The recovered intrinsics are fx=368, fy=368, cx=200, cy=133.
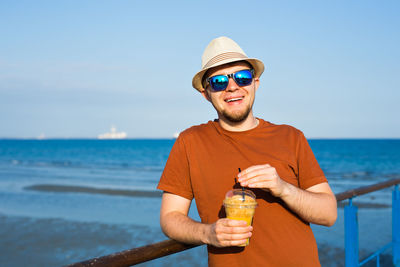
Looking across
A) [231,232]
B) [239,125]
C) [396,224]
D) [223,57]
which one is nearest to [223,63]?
[223,57]

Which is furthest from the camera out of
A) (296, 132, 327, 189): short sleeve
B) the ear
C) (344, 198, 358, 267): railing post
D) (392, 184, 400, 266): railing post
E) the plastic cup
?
(392, 184, 400, 266): railing post

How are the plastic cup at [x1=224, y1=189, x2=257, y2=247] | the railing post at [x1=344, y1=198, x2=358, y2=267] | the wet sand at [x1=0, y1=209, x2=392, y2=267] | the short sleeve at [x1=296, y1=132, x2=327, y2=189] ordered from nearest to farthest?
the plastic cup at [x1=224, y1=189, x2=257, y2=247] → the short sleeve at [x1=296, y1=132, x2=327, y2=189] → the railing post at [x1=344, y1=198, x2=358, y2=267] → the wet sand at [x1=0, y1=209, x2=392, y2=267]

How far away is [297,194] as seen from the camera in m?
1.58

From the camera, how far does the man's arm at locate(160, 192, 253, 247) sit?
139 cm

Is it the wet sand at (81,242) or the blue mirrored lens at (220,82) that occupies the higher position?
the blue mirrored lens at (220,82)

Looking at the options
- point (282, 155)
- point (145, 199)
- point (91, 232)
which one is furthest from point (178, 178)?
point (145, 199)

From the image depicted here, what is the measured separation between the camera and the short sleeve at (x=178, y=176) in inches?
70.0

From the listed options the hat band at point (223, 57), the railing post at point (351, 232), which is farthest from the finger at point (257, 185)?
the railing post at point (351, 232)

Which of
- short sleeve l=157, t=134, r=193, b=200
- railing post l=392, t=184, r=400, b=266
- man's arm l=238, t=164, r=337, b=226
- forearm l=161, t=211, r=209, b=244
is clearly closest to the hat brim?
short sleeve l=157, t=134, r=193, b=200

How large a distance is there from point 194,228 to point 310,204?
523mm

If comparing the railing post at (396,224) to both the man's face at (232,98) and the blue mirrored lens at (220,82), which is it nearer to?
the man's face at (232,98)

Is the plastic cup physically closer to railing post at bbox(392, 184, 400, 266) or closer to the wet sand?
railing post at bbox(392, 184, 400, 266)

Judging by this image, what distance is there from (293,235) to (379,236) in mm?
7153

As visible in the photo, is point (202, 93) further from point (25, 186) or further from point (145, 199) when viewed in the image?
point (25, 186)
